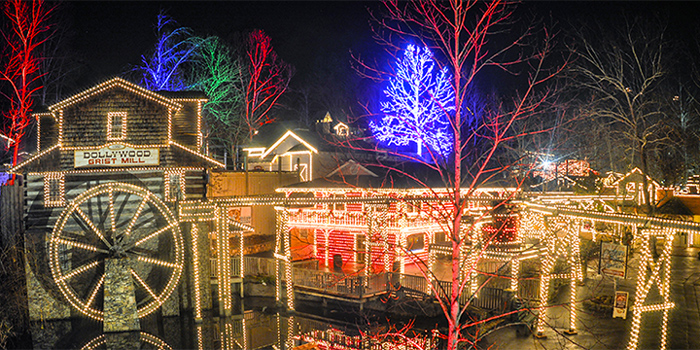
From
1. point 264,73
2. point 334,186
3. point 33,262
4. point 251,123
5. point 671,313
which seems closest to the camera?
point 671,313

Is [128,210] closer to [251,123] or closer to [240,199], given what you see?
[240,199]

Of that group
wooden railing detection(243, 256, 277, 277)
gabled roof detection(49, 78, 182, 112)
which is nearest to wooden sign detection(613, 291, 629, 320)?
wooden railing detection(243, 256, 277, 277)

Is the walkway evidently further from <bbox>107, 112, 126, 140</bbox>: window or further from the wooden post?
<bbox>107, 112, 126, 140</bbox>: window

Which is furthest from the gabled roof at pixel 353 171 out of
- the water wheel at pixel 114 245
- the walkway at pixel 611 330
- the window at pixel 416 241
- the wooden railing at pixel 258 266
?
the walkway at pixel 611 330

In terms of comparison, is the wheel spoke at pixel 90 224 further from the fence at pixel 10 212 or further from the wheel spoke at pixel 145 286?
the fence at pixel 10 212

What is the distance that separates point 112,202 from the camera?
18.2m

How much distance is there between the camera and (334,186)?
82.1ft

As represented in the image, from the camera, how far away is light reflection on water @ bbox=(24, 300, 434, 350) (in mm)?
15633

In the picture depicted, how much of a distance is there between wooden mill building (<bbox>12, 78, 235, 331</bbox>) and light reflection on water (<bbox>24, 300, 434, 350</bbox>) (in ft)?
2.07

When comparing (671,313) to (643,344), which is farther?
(671,313)

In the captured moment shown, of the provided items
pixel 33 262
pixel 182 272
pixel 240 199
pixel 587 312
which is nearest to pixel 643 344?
pixel 587 312

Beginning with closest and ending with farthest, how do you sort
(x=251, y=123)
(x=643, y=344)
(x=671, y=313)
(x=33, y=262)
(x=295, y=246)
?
(x=643, y=344) → (x=671, y=313) → (x=33, y=262) → (x=295, y=246) → (x=251, y=123)

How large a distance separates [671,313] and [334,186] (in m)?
15.0

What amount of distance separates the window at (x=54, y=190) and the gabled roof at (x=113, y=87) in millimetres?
2524
